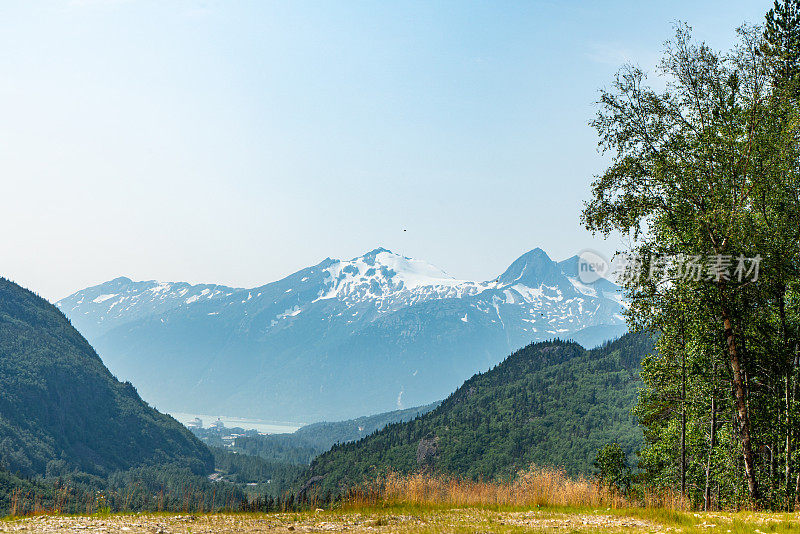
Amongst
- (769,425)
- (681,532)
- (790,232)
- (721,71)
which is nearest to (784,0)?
(721,71)

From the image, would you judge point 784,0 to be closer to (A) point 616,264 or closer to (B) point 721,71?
(B) point 721,71

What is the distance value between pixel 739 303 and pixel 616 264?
5.65 meters

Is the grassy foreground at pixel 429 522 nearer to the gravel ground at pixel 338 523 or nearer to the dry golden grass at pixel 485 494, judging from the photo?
the gravel ground at pixel 338 523

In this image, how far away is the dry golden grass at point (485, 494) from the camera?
26.9 metres

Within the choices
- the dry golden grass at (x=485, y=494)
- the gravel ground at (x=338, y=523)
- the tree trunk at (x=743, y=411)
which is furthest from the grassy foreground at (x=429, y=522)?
the tree trunk at (x=743, y=411)

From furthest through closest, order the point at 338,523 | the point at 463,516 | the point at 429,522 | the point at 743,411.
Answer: the point at 743,411, the point at 463,516, the point at 338,523, the point at 429,522

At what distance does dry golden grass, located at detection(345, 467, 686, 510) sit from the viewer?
26891mm

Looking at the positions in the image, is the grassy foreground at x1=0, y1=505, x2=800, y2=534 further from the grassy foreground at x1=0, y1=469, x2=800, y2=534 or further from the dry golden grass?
the dry golden grass

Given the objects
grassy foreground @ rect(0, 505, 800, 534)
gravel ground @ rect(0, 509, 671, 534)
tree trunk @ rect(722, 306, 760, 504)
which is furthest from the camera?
tree trunk @ rect(722, 306, 760, 504)

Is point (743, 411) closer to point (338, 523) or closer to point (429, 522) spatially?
point (429, 522)

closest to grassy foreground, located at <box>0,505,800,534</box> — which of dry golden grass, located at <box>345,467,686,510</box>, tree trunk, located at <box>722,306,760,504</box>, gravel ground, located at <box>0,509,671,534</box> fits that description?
gravel ground, located at <box>0,509,671,534</box>

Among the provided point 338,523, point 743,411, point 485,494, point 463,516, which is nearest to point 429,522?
point 463,516

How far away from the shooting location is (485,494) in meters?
28.4

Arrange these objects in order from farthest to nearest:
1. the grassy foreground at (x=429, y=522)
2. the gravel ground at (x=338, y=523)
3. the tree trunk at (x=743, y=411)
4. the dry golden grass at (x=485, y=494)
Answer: the dry golden grass at (x=485, y=494) → the tree trunk at (x=743, y=411) → the gravel ground at (x=338, y=523) → the grassy foreground at (x=429, y=522)
